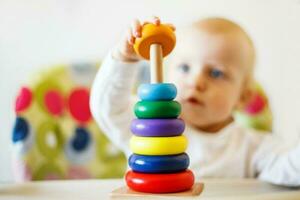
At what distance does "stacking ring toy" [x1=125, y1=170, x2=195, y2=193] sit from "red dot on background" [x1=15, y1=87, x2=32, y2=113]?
0.41m

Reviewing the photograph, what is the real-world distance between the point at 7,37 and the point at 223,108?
55 centimetres

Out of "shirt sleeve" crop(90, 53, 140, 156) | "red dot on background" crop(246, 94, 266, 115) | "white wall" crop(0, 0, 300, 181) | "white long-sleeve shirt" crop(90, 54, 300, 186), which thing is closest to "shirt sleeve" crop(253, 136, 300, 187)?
"white long-sleeve shirt" crop(90, 54, 300, 186)

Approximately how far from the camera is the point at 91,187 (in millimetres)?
588

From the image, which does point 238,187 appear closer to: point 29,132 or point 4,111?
point 29,132

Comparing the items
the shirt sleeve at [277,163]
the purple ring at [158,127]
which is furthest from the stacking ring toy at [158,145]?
the shirt sleeve at [277,163]

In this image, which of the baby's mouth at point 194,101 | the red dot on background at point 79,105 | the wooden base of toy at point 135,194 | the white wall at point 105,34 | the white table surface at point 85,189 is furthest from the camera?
the white wall at point 105,34

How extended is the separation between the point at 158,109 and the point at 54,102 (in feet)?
1.52

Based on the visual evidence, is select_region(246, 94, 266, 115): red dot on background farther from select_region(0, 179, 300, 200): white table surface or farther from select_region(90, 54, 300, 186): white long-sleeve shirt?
select_region(0, 179, 300, 200): white table surface

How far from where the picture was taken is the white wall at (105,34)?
1072 mm

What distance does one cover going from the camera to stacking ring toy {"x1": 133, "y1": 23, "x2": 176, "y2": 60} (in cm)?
44

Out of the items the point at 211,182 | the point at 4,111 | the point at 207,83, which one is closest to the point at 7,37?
the point at 4,111

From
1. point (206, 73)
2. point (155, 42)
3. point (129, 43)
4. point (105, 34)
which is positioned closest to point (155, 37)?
point (155, 42)

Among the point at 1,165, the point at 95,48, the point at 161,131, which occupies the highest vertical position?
the point at 95,48

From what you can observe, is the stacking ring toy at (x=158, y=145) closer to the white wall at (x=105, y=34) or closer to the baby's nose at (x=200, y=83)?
the baby's nose at (x=200, y=83)
